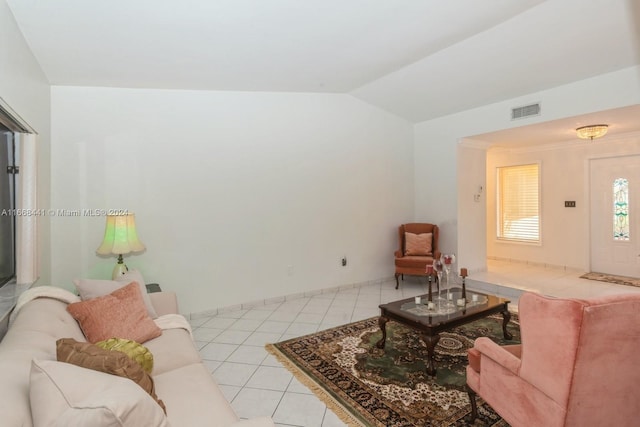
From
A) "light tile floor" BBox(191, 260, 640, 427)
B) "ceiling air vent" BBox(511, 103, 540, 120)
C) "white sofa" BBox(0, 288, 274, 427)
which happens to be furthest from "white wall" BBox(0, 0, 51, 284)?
"ceiling air vent" BBox(511, 103, 540, 120)

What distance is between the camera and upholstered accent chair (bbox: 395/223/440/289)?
5191 millimetres

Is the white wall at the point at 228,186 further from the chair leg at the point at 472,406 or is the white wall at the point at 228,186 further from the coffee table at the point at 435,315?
the chair leg at the point at 472,406

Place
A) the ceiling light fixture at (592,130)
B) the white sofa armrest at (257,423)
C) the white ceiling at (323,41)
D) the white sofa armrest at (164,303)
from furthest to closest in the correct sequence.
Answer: the ceiling light fixture at (592,130) < the white sofa armrest at (164,303) < the white ceiling at (323,41) < the white sofa armrest at (257,423)

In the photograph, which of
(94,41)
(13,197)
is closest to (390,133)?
(94,41)

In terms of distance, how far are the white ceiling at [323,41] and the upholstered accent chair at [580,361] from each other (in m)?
2.43

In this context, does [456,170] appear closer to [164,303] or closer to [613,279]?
[613,279]

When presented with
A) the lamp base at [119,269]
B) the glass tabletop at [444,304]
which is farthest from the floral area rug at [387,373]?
the lamp base at [119,269]

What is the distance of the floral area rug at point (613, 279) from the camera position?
502cm

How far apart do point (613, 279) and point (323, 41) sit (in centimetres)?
560

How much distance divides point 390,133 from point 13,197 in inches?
193

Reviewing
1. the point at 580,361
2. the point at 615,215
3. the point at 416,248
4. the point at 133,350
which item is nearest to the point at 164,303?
the point at 133,350

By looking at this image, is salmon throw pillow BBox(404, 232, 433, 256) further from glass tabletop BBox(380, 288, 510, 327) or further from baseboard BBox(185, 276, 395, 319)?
glass tabletop BBox(380, 288, 510, 327)

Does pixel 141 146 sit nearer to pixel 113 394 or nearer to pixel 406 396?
pixel 113 394

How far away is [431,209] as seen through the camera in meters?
5.87
